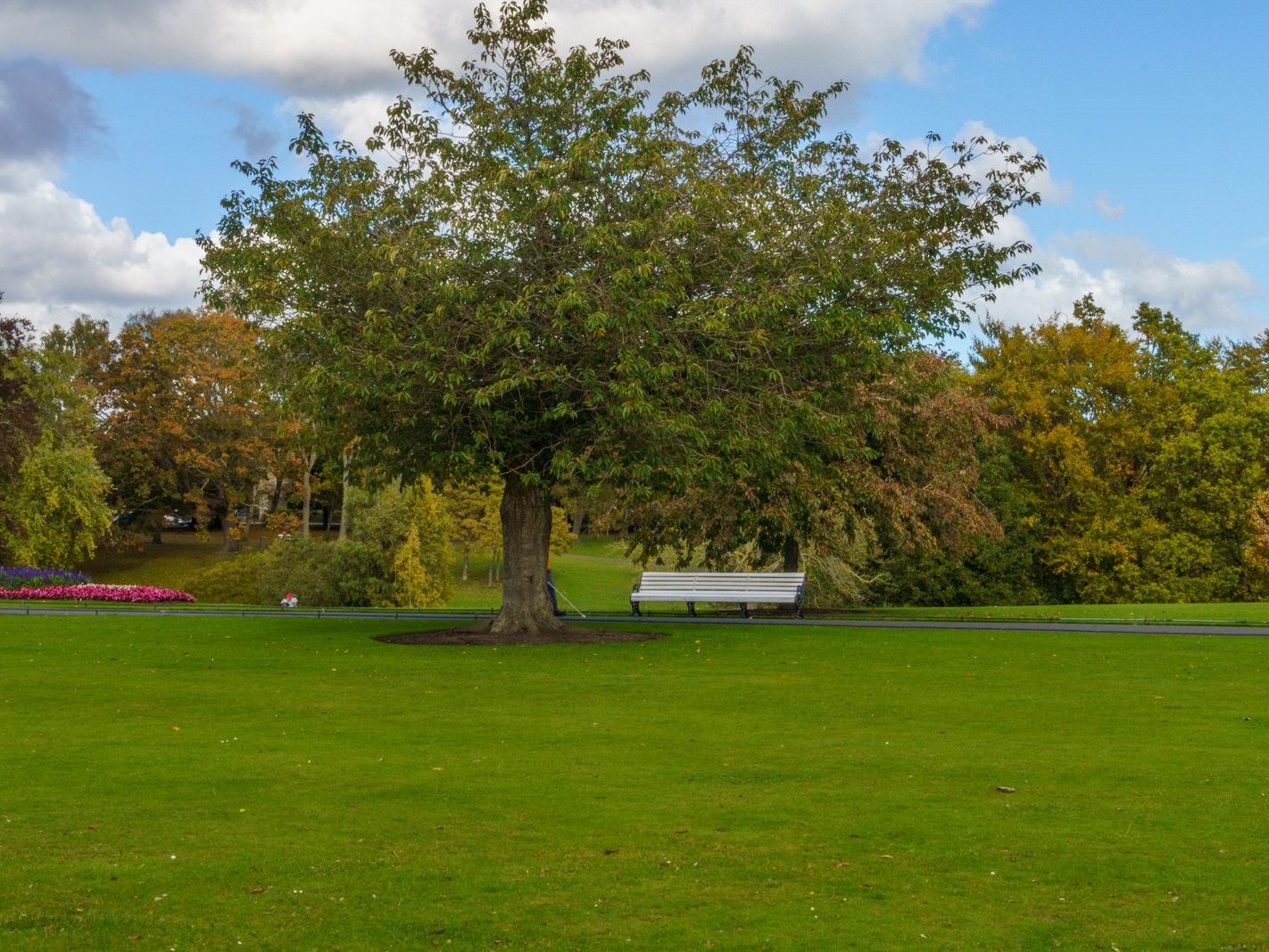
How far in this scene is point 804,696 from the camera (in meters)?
15.8

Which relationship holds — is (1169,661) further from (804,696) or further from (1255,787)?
(1255,787)

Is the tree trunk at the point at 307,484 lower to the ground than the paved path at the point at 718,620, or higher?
higher

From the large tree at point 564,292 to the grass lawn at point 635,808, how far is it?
500 centimetres

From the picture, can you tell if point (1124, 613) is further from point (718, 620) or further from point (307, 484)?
point (307, 484)

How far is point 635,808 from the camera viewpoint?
380 inches

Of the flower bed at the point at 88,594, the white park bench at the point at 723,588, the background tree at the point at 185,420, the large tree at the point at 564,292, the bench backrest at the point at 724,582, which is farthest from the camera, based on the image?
the background tree at the point at 185,420

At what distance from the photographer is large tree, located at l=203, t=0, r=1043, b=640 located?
20891mm

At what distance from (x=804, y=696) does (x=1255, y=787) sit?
6.21 metres

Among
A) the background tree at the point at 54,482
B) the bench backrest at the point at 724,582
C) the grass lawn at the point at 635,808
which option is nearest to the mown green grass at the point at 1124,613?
the bench backrest at the point at 724,582

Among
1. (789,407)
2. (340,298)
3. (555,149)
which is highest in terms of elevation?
(555,149)

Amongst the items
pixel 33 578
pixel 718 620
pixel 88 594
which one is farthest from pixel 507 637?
pixel 33 578

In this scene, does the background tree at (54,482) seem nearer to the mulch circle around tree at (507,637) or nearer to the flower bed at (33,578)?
the flower bed at (33,578)

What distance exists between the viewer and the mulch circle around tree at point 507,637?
23.0 m

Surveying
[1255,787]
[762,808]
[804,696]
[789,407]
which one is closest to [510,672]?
[804,696]
